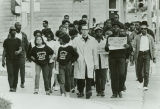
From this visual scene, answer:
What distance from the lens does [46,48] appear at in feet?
55.9

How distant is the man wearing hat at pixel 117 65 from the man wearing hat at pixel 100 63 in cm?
52

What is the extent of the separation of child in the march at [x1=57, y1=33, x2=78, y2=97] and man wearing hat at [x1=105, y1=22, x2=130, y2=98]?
110 cm

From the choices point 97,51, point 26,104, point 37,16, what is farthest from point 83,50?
point 37,16

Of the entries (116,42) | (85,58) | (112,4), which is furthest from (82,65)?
(112,4)

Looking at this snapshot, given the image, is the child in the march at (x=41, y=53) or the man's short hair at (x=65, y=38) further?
the child in the march at (x=41, y=53)

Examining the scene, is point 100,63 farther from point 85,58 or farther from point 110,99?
point 110,99

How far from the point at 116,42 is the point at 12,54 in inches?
124

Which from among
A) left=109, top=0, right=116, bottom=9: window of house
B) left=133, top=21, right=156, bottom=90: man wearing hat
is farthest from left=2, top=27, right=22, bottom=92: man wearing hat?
left=109, top=0, right=116, bottom=9: window of house

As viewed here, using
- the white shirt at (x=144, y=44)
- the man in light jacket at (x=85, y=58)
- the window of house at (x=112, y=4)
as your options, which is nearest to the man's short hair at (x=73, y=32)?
the man in light jacket at (x=85, y=58)

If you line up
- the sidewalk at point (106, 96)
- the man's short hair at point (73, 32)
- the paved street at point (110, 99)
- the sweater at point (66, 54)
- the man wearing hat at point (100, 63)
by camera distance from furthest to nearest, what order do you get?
1. the man's short hair at point (73, 32)
2. the man wearing hat at point (100, 63)
3. the sweater at point (66, 54)
4. the sidewalk at point (106, 96)
5. the paved street at point (110, 99)

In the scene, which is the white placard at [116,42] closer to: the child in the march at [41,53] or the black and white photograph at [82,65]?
the black and white photograph at [82,65]

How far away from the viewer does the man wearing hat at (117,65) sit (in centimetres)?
1722

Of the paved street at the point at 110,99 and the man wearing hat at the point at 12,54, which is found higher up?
the man wearing hat at the point at 12,54

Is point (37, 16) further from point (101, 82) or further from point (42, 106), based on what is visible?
point (42, 106)
